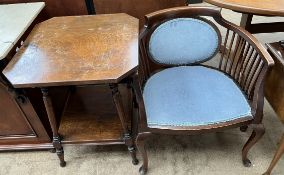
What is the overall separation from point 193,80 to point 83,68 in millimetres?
604

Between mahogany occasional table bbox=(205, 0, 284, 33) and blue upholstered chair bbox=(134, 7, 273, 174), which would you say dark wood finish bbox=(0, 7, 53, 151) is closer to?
blue upholstered chair bbox=(134, 7, 273, 174)

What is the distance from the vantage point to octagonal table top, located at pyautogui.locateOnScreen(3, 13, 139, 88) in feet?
3.63

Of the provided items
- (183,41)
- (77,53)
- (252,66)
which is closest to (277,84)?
(252,66)

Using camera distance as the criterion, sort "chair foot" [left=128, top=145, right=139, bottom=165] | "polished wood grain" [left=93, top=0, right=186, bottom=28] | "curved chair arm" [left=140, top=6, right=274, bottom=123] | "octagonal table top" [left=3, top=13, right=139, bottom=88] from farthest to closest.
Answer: "polished wood grain" [left=93, top=0, right=186, bottom=28], "chair foot" [left=128, top=145, right=139, bottom=165], "curved chair arm" [left=140, top=6, right=274, bottom=123], "octagonal table top" [left=3, top=13, right=139, bottom=88]

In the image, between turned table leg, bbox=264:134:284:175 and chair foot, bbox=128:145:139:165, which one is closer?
turned table leg, bbox=264:134:284:175

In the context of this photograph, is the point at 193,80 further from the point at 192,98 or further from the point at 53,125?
the point at 53,125

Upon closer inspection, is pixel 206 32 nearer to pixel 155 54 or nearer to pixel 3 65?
pixel 155 54

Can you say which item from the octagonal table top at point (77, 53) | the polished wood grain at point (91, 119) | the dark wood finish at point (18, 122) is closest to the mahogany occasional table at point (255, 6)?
the octagonal table top at point (77, 53)

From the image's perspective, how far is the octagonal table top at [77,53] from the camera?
1.11m

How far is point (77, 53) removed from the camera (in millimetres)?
1244

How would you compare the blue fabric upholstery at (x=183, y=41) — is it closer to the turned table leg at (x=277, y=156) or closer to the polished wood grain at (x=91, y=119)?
the polished wood grain at (x=91, y=119)

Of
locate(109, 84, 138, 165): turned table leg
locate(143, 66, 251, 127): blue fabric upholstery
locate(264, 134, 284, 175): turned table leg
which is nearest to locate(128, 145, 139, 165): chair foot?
locate(109, 84, 138, 165): turned table leg

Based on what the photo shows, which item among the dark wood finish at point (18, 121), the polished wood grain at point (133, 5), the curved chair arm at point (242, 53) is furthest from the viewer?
the polished wood grain at point (133, 5)

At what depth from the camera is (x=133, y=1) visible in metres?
1.61
